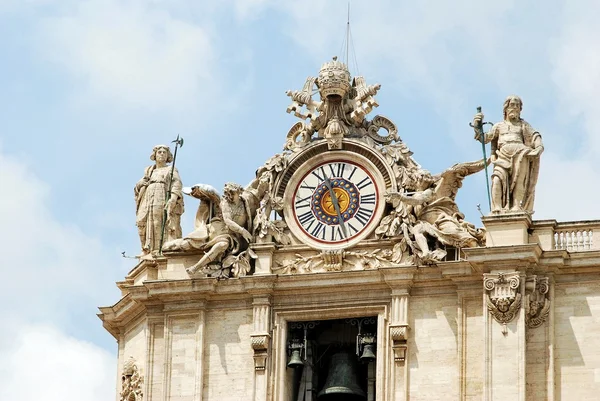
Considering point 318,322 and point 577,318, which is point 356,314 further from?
point 577,318

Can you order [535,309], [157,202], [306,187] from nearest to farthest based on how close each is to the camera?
[535,309]
[306,187]
[157,202]

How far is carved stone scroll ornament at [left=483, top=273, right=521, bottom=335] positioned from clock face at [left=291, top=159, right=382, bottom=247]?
2.62 m

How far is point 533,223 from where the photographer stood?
39.7 m

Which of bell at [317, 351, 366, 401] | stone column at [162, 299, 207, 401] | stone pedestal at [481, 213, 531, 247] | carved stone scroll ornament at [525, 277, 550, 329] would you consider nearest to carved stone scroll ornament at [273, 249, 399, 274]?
bell at [317, 351, 366, 401]

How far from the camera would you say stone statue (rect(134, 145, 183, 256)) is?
42156 millimetres

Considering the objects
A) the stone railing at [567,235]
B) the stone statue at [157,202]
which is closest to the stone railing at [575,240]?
the stone railing at [567,235]

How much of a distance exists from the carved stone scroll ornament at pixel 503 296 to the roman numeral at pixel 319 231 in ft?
10.5

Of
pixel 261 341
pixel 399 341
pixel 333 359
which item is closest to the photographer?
pixel 399 341

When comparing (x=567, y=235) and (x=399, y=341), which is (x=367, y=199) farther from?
(x=567, y=235)

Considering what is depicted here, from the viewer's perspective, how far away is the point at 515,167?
3997cm

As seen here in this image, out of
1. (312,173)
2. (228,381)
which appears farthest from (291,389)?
(312,173)

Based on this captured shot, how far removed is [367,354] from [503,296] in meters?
2.48

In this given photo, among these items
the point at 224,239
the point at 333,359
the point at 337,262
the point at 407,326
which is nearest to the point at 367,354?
the point at 407,326

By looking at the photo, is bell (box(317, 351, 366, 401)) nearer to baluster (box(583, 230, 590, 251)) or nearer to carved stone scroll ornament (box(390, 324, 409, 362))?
carved stone scroll ornament (box(390, 324, 409, 362))
